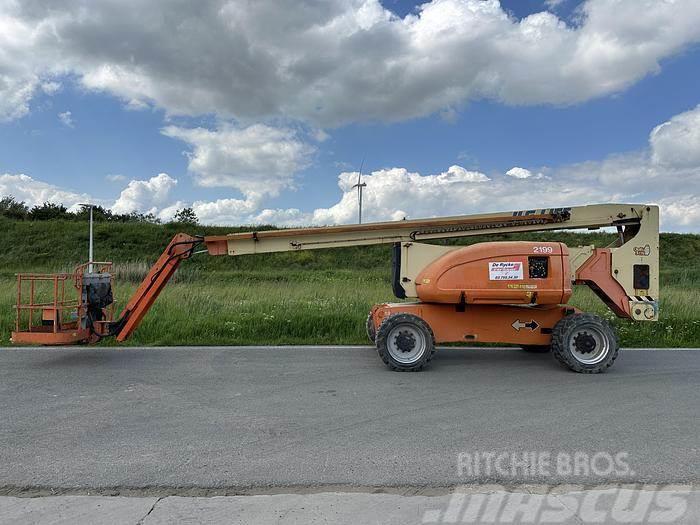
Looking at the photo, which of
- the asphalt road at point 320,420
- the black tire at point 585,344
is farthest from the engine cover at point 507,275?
the asphalt road at point 320,420

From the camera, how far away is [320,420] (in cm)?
506

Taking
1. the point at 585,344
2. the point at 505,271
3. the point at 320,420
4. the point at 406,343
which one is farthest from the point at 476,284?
the point at 320,420

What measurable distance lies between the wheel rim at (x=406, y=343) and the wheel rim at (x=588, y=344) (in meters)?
2.15

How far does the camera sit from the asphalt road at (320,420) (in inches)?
151

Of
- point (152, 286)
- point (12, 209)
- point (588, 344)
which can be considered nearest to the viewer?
point (588, 344)

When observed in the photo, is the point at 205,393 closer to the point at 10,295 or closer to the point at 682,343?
the point at 682,343

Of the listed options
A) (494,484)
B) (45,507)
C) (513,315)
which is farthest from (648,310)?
(45,507)

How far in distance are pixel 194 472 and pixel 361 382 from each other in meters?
3.07

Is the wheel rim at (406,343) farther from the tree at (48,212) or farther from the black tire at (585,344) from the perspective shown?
the tree at (48,212)

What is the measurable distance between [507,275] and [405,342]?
69.2 inches

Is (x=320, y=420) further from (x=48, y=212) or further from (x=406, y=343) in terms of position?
(x=48, y=212)

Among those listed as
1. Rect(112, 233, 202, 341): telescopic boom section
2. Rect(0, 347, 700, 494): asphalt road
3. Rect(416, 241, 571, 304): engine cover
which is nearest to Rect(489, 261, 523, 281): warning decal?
Rect(416, 241, 571, 304): engine cover

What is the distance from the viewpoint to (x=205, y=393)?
6.04 m

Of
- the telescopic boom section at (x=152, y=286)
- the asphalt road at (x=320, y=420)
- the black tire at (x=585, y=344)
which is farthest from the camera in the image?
the telescopic boom section at (x=152, y=286)
